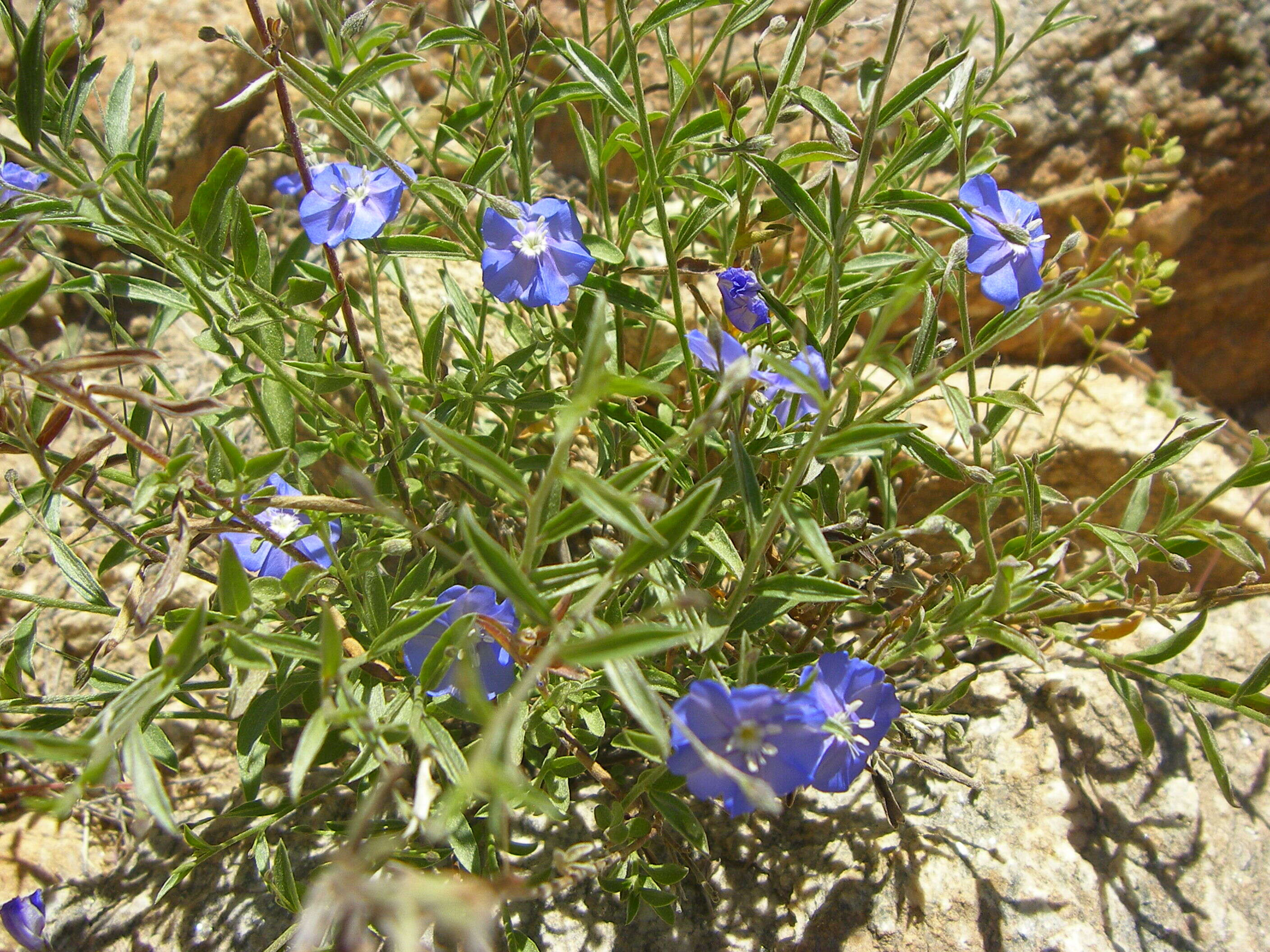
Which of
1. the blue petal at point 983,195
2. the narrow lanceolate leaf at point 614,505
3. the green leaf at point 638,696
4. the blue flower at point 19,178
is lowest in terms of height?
the green leaf at point 638,696

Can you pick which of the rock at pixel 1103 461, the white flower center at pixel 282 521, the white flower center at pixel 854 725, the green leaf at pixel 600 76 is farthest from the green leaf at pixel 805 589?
the white flower center at pixel 282 521

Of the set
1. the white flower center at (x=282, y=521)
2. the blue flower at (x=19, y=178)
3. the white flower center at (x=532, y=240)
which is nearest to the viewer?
the white flower center at (x=532, y=240)

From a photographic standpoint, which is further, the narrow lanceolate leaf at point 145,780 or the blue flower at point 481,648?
the blue flower at point 481,648

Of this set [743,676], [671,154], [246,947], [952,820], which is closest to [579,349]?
[671,154]

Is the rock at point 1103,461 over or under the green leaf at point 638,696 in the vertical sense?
under

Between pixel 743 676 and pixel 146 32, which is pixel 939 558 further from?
pixel 146 32

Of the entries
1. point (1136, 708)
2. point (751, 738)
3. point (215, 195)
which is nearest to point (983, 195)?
point (1136, 708)

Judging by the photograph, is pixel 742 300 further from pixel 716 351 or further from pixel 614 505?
pixel 614 505

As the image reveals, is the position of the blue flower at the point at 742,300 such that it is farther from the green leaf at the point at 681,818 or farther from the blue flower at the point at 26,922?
the blue flower at the point at 26,922

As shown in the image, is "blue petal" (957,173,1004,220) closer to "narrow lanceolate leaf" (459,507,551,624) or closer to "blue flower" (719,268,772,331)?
"blue flower" (719,268,772,331)
